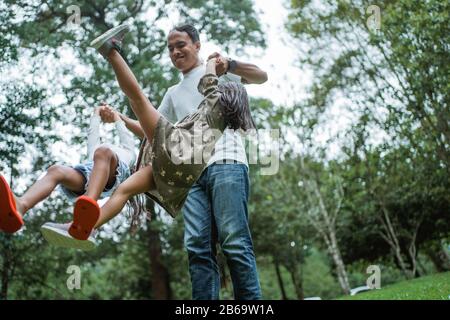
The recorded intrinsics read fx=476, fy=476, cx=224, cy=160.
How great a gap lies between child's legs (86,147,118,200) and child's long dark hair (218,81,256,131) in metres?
0.68

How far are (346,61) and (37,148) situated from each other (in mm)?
6861

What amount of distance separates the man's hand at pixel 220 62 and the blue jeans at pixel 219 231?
1.86 feet

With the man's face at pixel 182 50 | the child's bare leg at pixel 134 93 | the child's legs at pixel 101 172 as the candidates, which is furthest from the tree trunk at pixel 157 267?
the child's bare leg at pixel 134 93

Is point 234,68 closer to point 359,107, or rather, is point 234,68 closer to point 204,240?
point 204,240

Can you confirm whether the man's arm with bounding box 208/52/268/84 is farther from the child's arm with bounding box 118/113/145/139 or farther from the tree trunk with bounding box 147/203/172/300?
the tree trunk with bounding box 147/203/172/300

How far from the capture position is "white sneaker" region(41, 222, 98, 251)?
224cm

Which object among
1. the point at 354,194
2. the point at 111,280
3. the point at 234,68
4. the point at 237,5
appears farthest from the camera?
the point at 111,280

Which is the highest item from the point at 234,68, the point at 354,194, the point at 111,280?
the point at 354,194

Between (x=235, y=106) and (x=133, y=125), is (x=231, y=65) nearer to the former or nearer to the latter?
(x=235, y=106)

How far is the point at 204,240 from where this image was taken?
2.60 m

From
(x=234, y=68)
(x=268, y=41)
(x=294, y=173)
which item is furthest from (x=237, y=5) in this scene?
(x=234, y=68)

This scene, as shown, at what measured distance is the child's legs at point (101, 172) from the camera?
2402 millimetres

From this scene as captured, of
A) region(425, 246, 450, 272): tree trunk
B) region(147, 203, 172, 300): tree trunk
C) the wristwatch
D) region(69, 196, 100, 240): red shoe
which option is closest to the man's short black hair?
the wristwatch

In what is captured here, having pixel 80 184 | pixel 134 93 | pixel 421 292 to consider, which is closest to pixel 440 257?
pixel 421 292
